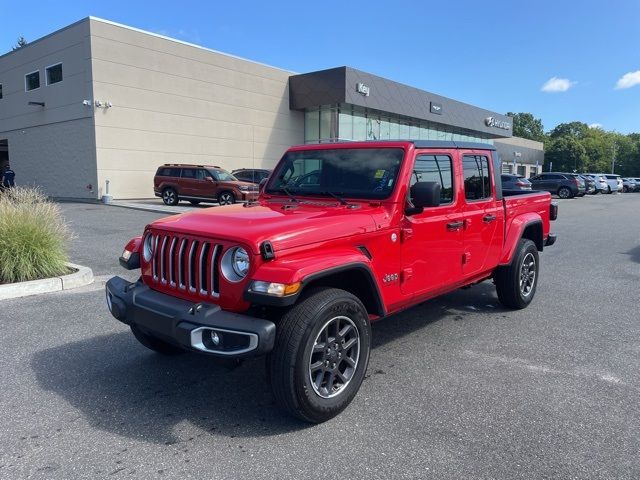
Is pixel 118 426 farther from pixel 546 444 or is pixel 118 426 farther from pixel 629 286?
pixel 629 286

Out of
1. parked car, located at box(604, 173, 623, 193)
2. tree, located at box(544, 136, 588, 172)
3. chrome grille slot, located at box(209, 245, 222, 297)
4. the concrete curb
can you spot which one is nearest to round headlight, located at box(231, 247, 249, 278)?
chrome grille slot, located at box(209, 245, 222, 297)

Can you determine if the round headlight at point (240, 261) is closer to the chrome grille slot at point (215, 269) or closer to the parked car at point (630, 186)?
the chrome grille slot at point (215, 269)

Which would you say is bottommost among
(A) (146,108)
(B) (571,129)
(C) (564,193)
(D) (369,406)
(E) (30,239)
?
(D) (369,406)

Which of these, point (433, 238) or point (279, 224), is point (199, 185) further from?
point (279, 224)

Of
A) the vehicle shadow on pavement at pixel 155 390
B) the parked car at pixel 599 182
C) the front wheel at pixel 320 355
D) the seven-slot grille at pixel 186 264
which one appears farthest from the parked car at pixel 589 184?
the seven-slot grille at pixel 186 264

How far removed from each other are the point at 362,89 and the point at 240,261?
1124 inches

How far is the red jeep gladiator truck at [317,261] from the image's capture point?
3080 mm

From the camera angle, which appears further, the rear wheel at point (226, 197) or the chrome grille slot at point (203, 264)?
the rear wheel at point (226, 197)

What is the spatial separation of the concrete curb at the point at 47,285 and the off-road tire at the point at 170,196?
14094 mm

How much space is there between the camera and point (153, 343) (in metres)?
4.30

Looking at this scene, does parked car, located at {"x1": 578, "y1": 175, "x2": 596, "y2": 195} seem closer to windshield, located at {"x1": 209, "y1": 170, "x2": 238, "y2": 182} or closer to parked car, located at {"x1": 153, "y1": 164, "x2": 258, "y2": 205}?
windshield, located at {"x1": 209, "y1": 170, "x2": 238, "y2": 182}

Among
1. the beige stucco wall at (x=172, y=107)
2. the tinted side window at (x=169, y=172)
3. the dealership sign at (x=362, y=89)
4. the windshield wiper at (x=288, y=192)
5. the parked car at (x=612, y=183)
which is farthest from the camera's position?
the parked car at (x=612, y=183)

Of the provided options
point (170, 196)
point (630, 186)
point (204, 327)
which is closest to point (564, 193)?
point (170, 196)

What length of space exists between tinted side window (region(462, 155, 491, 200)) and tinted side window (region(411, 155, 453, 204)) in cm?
27
